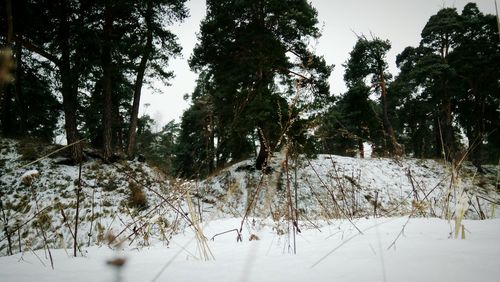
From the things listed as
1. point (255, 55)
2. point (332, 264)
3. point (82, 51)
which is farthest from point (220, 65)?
point (332, 264)

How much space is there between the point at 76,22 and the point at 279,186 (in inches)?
388

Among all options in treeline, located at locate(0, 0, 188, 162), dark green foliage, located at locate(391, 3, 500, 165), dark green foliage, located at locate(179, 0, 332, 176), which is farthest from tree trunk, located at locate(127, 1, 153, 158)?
dark green foliage, located at locate(391, 3, 500, 165)

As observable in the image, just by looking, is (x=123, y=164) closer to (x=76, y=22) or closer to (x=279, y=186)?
(x=76, y=22)

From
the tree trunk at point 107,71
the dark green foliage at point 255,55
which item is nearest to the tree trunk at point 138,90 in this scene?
the tree trunk at point 107,71

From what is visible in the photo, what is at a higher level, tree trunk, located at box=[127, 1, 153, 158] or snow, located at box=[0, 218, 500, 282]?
tree trunk, located at box=[127, 1, 153, 158]

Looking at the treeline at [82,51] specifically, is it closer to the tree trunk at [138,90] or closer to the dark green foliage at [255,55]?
the tree trunk at [138,90]

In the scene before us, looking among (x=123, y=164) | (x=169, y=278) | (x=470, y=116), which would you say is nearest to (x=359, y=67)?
(x=470, y=116)

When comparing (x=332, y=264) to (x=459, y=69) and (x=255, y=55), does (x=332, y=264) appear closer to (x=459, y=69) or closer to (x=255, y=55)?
(x=255, y=55)

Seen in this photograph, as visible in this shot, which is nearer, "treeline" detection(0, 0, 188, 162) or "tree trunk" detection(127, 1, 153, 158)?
"treeline" detection(0, 0, 188, 162)

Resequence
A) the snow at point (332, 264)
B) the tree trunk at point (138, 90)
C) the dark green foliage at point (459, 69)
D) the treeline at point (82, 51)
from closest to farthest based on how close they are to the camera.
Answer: the snow at point (332, 264)
the treeline at point (82, 51)
the tree trunk at point (138, 90)
the dark green foliage at point (459, 69)

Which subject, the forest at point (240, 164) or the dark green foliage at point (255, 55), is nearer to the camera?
the forest at point (240, 164)

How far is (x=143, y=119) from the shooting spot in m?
21.7

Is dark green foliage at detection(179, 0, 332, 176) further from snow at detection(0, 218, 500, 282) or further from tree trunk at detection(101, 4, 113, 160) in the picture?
snow at detection(0, 218, 500, 282)

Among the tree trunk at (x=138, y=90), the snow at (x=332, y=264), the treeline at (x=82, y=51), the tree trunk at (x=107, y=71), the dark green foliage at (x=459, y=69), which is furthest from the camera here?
the dark green foliage at (x=459, y=69)
